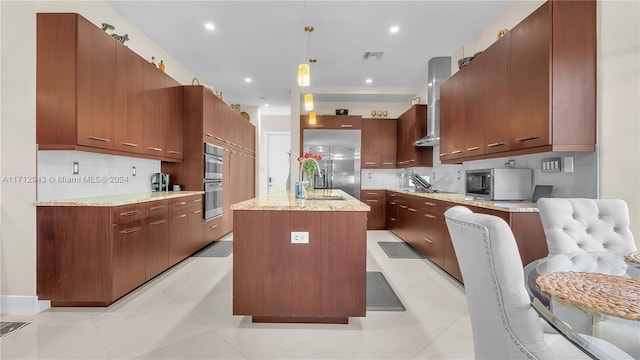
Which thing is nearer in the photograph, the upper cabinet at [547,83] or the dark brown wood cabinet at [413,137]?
the upper cabinet at [547,83]

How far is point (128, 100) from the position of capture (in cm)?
304

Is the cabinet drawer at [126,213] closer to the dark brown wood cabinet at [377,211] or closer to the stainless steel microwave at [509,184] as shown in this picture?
the stainless steel microwave at [509,184]

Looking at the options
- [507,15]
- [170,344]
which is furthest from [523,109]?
[170,344]

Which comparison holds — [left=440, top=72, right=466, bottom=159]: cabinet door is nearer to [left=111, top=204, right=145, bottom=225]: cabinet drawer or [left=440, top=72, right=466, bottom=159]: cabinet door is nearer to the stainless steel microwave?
the stainless steel microwave

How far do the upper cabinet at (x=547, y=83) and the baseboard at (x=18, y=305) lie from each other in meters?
4.13

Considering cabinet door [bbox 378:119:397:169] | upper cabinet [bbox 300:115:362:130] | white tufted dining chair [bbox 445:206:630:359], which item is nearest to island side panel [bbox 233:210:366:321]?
white tufted dining chair [bbox 445:206:630:359]

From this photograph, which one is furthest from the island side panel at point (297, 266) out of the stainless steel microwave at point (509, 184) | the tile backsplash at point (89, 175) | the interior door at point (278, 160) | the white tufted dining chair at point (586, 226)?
the interior door at point (278, 160)

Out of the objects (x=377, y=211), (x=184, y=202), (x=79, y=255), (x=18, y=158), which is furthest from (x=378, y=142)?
(x=18, y=158)

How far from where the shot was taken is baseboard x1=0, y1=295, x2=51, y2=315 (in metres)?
2.33

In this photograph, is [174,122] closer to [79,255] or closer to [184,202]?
[184,202]

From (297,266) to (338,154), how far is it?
4217mm

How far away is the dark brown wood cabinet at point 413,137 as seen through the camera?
17.7ft

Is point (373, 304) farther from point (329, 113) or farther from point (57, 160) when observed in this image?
point (329, 113)

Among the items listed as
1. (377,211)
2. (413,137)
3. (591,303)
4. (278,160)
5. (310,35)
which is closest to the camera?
(591,303)
